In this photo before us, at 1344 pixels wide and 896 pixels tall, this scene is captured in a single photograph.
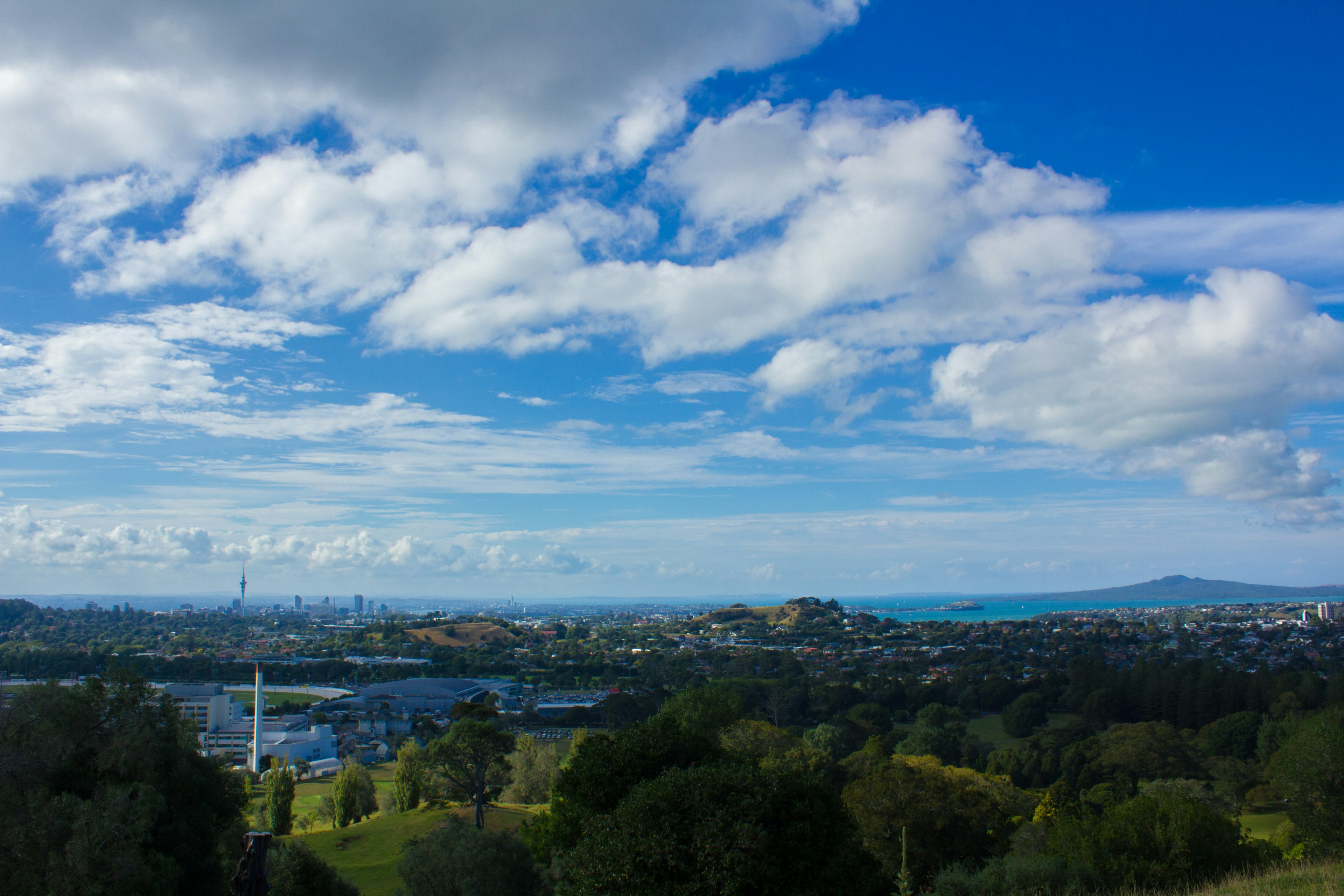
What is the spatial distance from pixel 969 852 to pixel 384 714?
216ft

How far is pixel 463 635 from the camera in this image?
14575 centimetres

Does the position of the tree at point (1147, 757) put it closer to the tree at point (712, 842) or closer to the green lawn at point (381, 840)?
the green lawn at point (381, 840)

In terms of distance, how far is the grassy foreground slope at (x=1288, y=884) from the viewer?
8.13m

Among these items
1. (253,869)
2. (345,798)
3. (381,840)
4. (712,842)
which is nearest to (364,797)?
(345,798)

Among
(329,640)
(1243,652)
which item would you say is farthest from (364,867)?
(329,640)

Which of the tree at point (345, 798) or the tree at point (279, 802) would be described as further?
the tree at point (345, 798)

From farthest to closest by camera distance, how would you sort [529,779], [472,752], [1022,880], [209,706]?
[209,706], [529,779], [472,752], [1022,880]

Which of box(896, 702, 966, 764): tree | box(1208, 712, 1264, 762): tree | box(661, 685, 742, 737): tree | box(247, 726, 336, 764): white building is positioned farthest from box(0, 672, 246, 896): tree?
box(1208, 712, 1264, 762): tree

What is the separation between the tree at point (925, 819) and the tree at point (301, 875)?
12993mm

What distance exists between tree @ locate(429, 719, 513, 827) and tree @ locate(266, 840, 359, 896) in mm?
10864

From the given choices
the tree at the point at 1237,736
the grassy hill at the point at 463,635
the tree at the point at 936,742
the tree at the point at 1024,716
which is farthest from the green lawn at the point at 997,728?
the grassy hill at the point at 463,635

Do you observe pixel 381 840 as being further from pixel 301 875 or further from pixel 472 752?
pixel 301 875

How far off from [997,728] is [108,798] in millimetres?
58897

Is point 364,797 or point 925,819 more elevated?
point 925,819
